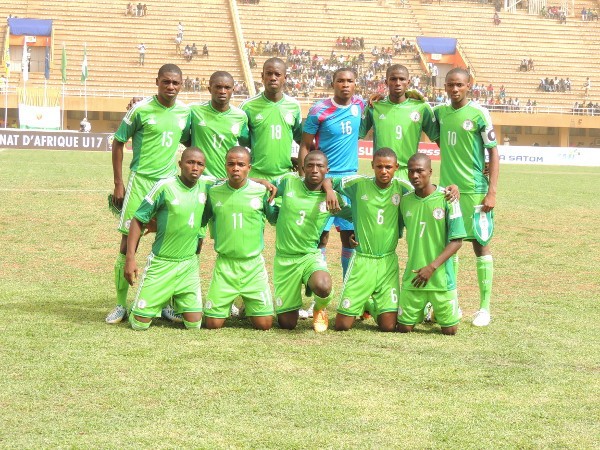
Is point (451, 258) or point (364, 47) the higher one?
point (364, 47)

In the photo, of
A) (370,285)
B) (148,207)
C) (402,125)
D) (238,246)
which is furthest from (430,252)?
(148,207)

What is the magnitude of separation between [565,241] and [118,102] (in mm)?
37004

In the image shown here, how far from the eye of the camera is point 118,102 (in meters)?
48.2

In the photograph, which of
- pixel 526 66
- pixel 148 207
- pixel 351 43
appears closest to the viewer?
pixel 148 207

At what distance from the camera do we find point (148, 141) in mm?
8086

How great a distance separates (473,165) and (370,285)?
1466 millimetres

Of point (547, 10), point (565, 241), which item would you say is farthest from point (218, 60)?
point (565, 241)

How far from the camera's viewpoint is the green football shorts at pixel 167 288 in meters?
7.46

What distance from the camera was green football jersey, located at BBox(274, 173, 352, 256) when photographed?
784 cm

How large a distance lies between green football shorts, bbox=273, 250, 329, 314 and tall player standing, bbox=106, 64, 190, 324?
50.4 inches

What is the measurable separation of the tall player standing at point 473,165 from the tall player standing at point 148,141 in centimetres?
230

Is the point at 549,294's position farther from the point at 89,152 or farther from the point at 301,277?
the point at 89,152

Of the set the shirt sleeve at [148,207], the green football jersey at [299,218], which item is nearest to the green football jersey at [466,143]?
the green football jersey at [299,218]

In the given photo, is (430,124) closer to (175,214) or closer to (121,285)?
(175,214)
